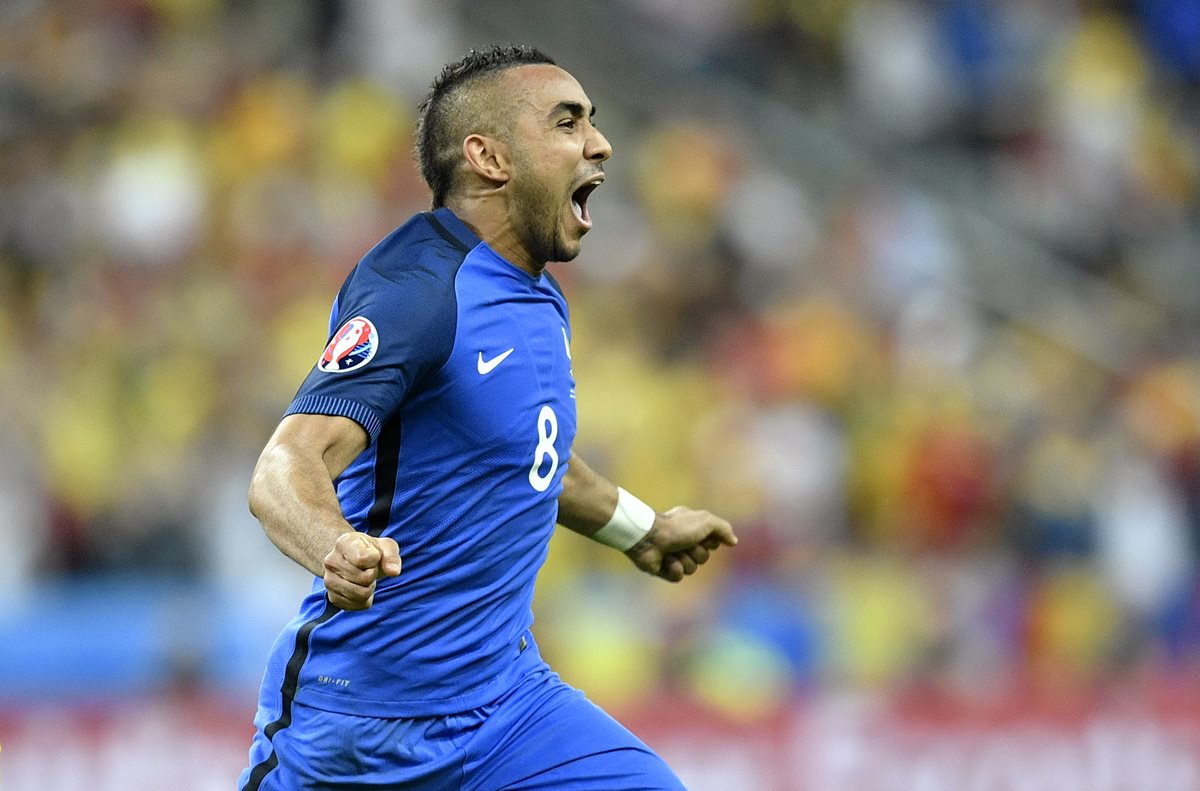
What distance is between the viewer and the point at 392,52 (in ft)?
42.4

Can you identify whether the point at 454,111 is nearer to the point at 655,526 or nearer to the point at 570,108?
the point at 570,108

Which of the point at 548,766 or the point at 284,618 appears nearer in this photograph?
the point at 548,766

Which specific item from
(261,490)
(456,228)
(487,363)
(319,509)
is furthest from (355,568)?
(456,228)

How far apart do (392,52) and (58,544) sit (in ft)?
15.5

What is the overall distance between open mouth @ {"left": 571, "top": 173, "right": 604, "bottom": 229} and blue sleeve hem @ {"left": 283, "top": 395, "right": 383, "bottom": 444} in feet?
3.00

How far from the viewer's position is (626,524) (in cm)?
511

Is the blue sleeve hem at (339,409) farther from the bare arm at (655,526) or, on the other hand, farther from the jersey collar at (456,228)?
the bare arm at (655,526)

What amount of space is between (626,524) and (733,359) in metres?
6.58

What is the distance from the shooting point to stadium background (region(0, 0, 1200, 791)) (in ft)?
29.6

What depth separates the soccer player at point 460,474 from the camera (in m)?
4.10

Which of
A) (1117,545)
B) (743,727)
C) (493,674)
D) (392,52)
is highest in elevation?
(392,52)

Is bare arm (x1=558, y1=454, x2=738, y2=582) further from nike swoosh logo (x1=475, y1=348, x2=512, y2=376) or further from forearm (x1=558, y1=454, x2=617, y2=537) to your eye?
nike swoosh logo (x1=475, y1=348, x2=512, y2=376)

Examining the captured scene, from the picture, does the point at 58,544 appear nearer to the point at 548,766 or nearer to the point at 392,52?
the point at 392,52

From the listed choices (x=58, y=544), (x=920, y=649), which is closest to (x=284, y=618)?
(x=58, y=544)
